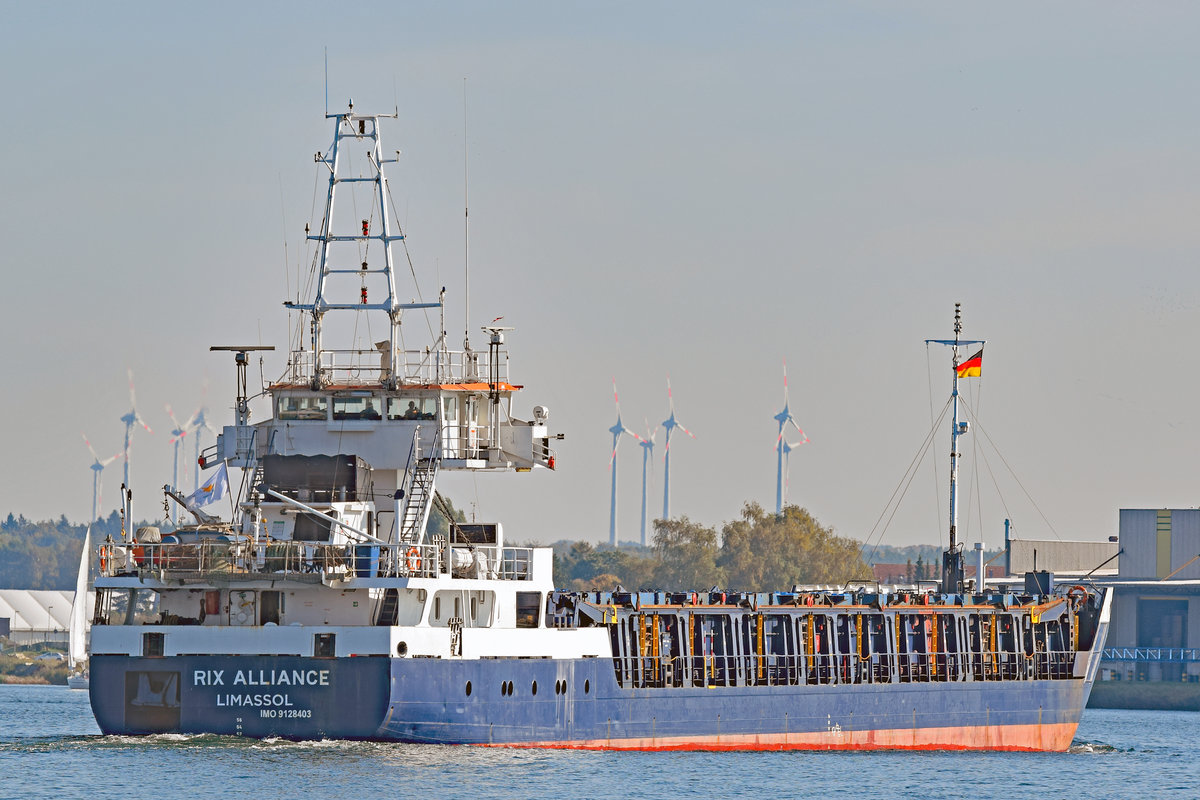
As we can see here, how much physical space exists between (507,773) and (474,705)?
3052 millimetres

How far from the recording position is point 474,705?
58.2 meters

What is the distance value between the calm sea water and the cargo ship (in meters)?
0.98

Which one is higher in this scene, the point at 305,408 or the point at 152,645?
the point at 305,408

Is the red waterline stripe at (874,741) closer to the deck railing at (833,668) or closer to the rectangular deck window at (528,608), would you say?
the deck railing at (833,668)

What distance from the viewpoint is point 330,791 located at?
5119 centimetres

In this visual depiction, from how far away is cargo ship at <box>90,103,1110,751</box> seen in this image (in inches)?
2231

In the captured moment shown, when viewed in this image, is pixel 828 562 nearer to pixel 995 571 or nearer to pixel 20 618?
pixel 995 571

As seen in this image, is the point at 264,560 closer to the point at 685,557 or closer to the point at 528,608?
the point at 528,608

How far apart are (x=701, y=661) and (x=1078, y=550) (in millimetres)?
92106

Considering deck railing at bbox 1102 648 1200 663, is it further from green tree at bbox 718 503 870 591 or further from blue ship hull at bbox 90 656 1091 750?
blue ship hull at bbox 90 656 1091 750

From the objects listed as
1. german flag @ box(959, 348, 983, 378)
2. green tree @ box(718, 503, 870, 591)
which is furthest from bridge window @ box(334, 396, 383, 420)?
green tree @ box(718, 503, 870, 591)

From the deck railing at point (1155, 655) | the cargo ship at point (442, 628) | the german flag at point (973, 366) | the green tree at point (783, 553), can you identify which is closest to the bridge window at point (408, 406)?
the cargo ship at point (442, 628)

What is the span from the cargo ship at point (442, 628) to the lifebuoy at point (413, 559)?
66 millimetres

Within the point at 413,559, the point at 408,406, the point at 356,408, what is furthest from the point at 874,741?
the point at 356,408
